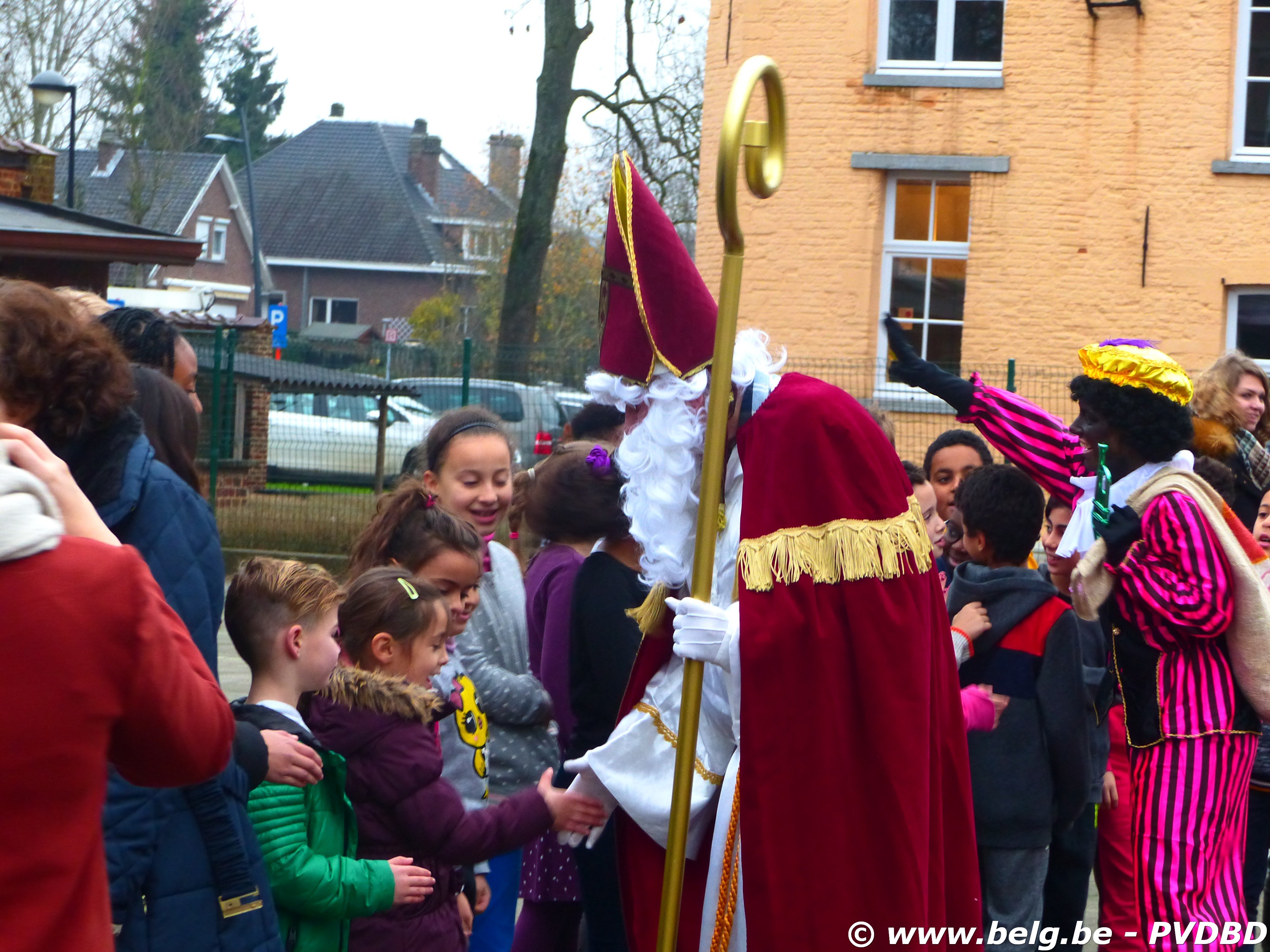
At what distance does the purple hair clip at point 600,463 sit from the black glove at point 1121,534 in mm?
1421

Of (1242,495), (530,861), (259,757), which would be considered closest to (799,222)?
(1242,495)

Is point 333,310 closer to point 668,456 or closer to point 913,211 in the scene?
point 913,211

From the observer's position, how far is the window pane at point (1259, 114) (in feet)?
44.1

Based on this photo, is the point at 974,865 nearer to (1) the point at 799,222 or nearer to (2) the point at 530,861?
(2) the point at 530,861

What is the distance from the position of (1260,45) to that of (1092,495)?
11.1m

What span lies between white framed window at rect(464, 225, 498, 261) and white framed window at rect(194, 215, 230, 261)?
34.1 feet

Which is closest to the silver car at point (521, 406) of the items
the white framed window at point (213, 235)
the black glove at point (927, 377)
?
the black glove at point (927, 377)

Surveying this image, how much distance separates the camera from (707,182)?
15.1m

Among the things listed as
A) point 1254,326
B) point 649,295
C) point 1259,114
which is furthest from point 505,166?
point 649,295

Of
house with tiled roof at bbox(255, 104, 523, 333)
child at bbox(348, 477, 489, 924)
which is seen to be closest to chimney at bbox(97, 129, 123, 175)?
house with tiled roof at bbox(255, 104, 523, 333)

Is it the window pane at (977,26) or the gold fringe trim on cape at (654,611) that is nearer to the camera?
the gold fringe trim on cape at (654,611)

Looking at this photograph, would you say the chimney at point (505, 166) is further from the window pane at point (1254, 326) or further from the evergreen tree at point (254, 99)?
the window pane at point (1254, 326)

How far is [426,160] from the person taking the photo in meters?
61.4

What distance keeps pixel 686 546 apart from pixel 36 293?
4.95 feet
